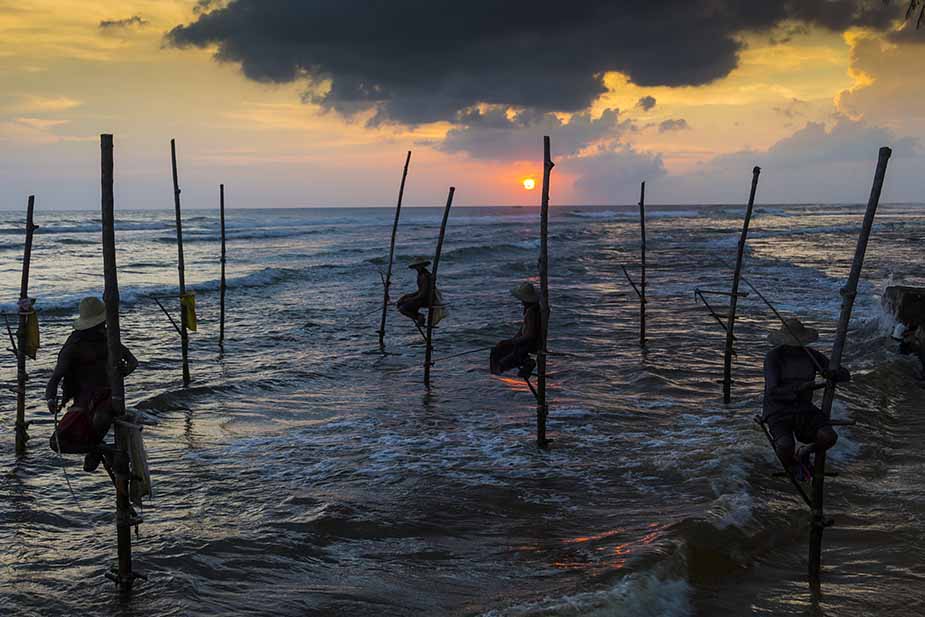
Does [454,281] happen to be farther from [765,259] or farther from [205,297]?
[765,259]

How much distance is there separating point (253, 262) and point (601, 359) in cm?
2763

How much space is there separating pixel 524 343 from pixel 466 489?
6.13 feet

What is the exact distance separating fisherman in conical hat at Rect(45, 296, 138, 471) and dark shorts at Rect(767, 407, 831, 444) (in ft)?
16.8

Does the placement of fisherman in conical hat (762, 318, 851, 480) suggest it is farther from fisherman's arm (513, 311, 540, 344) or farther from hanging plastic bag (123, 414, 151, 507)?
hanging plastic bag (123, 414, 151, 507)

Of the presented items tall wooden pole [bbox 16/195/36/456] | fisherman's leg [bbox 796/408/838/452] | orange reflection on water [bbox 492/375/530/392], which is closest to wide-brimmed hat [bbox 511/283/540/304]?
fisherman's leg [bbox 796/408/838/452]

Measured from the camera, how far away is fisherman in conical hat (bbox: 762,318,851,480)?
241 inches

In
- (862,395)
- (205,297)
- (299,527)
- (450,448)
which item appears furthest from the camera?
(205,297)

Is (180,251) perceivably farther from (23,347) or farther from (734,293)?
(734,293)

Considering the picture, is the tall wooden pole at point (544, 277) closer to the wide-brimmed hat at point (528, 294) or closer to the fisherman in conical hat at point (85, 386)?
the wide-brimmed hat at point (528, 294)

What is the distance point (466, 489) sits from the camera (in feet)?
27.9

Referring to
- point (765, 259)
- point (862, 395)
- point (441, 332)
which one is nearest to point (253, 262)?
point (441, 332)

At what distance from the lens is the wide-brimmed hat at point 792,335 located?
6410 millimetres

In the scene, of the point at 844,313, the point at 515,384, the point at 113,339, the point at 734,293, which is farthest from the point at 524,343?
the point at 113,339

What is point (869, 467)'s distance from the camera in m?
8.95
